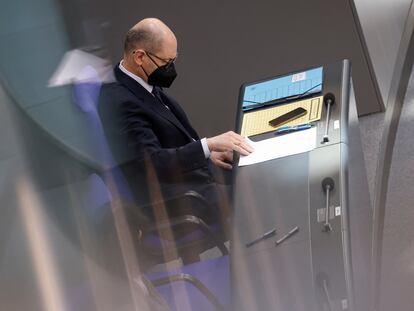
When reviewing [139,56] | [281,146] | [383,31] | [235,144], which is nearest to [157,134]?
[139,56]

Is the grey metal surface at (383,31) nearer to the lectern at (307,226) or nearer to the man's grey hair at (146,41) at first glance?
the man's grey hair at (146,41)

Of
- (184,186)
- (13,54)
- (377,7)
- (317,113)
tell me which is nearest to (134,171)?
(184,186)

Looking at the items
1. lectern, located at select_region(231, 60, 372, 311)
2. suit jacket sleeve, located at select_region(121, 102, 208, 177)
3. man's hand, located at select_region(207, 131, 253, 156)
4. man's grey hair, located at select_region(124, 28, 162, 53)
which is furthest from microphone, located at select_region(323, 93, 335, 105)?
man's grey hair, located at select_region(124, 28, 162, 53)

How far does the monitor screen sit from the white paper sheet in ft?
0.69

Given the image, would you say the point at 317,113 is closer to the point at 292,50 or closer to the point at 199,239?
the point at 199,239

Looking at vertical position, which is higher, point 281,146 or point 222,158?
point 281,146

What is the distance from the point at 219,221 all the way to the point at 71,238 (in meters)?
1.32

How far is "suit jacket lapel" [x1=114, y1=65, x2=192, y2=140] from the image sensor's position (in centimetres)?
248

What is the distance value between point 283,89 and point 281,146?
0.33 meters

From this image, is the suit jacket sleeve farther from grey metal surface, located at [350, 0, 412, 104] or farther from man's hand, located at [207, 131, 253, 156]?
grey metal surface, located at [350, 0, 412, 104]

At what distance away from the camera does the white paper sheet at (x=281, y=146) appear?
2.03m

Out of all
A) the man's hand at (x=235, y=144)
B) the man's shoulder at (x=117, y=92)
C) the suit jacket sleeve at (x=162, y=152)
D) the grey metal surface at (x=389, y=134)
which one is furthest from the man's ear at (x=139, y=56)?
the grey metal surface at (x=389, y=134)

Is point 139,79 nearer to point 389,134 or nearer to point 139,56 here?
point 139,56

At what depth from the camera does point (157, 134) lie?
2.45m
